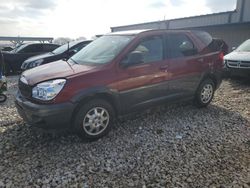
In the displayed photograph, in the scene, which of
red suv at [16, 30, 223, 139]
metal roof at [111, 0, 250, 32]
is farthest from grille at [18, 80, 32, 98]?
metal roof at [111, 0, 250, 32]

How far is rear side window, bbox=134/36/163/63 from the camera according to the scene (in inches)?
185

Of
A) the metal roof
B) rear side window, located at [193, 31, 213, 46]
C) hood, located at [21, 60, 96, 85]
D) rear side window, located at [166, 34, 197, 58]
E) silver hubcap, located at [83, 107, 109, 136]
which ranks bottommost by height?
silver hubcap, located at [83, 107, 109, 136]

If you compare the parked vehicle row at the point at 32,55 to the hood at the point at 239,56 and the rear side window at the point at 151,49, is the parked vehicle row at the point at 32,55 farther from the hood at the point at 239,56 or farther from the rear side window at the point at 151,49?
the hood at the point at 239,56

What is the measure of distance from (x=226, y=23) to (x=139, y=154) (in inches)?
632

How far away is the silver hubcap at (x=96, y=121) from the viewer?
4105mm

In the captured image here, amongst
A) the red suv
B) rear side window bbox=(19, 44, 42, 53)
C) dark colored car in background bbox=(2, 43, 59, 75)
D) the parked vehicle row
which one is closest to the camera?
the red suv

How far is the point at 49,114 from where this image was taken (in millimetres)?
3725

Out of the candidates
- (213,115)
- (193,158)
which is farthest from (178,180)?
(213,115)

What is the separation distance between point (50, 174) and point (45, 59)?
659 cm

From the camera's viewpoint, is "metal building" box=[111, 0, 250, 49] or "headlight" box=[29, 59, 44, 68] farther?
"metal building" box=[111, 0, 250, 49]

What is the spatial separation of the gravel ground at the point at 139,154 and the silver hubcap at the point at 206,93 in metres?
0.58

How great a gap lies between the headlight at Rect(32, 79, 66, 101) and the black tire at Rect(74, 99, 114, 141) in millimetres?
478

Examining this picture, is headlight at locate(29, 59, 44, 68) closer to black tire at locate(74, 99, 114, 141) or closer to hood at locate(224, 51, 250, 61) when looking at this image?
black tire at locate(74, 99, 114, 141)

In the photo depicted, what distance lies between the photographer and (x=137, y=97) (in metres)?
4.61
